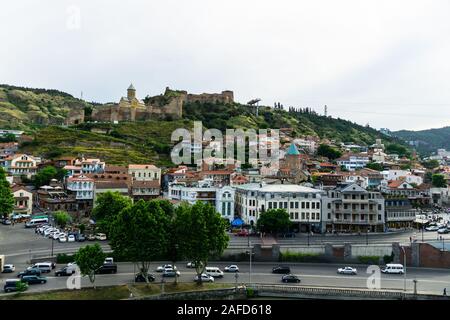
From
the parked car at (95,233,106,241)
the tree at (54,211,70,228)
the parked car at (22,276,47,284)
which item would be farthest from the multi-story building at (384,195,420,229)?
the parked car at (22,276,47,284)

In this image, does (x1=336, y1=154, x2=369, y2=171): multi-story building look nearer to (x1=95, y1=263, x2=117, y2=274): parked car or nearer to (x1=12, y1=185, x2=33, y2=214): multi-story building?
(x1=12, y1=185, x2=33, y2=214): multi-story building

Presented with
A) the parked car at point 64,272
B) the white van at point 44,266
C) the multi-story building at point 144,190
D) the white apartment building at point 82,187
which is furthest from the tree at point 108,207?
the multi-story building at point 144,190

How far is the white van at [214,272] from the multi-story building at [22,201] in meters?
25.7

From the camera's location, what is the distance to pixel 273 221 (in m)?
37.8

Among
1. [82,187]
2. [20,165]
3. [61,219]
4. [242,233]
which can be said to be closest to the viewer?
[242,233]

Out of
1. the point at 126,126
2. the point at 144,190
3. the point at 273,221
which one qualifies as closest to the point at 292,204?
the point at 273,221

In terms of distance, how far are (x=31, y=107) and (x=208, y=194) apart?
10172 cm

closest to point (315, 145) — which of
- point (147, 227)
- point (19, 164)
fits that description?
point (19, 164)

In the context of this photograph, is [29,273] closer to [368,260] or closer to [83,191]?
[83,191]

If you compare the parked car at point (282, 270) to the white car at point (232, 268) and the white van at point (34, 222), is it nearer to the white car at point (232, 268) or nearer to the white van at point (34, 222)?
the white car at point (232, 268)

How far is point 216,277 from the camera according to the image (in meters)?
27.1

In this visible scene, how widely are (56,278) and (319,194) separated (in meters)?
25.3
